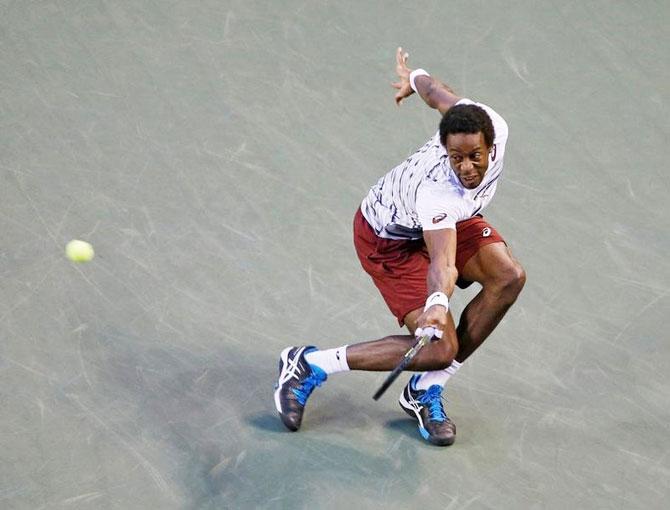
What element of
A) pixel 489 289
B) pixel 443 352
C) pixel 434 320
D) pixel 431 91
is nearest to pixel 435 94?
pixel 431 91

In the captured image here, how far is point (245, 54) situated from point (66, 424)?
3.57m

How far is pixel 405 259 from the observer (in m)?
5.79

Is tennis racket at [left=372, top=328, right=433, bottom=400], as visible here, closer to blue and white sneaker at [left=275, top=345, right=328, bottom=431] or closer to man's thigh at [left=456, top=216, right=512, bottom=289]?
man's thigh at [left=456, top=216, right=512, bottom=289]

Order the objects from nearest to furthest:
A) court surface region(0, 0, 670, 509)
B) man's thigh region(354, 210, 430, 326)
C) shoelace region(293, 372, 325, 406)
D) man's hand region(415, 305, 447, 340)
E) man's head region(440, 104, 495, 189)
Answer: man's hand region(415, 305, 447, 340) < man's head region(440, 104, 495, 189) < court surface region(0, 0, 670, 509) < man's thigh region(354, 210, 430, 326) < shoelace region(293, 372, 325, 406)

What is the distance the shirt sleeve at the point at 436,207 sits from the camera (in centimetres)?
521

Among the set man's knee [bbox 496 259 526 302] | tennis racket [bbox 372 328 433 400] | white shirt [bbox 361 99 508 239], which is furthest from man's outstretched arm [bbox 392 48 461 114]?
tennis racket [bbox 372 328 433 400]

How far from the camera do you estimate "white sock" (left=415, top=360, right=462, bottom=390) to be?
577 cm

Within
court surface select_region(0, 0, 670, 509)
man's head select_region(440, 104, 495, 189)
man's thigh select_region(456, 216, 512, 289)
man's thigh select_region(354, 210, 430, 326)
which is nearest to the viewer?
man's head select_region(440, 104, 495, 189)

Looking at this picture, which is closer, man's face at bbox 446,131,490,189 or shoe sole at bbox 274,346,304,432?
man's face at bbox 446,131,490,189

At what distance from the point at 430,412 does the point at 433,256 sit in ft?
3.02

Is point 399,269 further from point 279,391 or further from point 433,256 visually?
point 279,391

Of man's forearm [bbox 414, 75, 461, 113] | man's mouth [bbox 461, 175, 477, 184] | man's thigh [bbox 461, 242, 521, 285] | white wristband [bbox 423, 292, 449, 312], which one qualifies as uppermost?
man's mouth [bbox 461, 175, 477, 184]

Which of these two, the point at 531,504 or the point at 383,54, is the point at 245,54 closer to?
the point at 383,54

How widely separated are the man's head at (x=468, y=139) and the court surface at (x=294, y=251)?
4.49 feet
